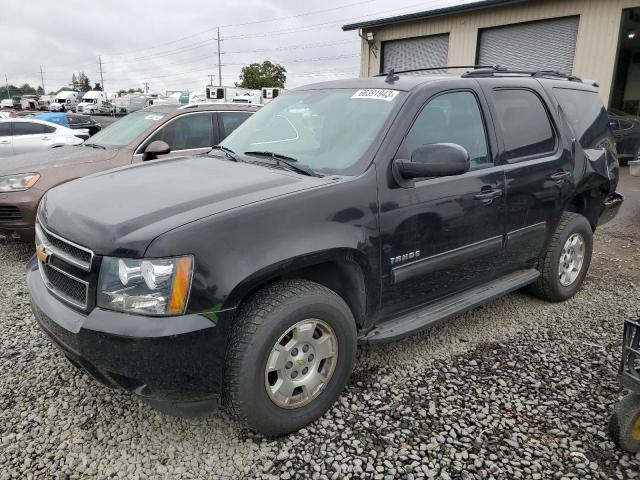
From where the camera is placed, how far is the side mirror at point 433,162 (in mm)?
A: 2750

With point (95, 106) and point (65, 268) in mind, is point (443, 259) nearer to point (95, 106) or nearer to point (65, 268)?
point (65, 268)

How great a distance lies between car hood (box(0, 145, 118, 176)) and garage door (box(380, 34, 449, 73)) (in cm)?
1239

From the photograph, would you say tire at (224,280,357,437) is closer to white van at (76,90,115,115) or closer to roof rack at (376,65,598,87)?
roof rack at (376,65,598,87)

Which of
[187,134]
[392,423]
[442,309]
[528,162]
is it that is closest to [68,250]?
[392,423]

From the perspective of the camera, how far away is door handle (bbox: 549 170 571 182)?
12.7 feet

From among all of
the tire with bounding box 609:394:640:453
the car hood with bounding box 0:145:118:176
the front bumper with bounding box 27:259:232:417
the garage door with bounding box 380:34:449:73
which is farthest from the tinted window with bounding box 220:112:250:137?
the garage door with bounding box 380:34:449:73

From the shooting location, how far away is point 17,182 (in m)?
5.20

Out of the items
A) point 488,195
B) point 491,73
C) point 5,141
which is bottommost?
point 5,141

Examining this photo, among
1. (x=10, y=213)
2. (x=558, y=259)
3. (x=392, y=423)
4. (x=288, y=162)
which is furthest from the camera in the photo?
(x=10, y=213)

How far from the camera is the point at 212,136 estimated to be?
6.47 m

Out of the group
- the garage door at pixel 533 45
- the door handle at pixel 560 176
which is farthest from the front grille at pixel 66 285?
the garage door at pixel 533 45

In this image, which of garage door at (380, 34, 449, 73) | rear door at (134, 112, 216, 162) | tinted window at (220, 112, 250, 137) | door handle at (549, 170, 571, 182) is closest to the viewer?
door handle at (549, 170, 571, 182)

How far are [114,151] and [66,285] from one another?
12.3 ft

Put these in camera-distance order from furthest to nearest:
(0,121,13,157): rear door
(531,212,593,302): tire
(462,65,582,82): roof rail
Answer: (0,121,13,157): rear door < (531,212,593,302): tire < (462,65,582,82): roof rail
